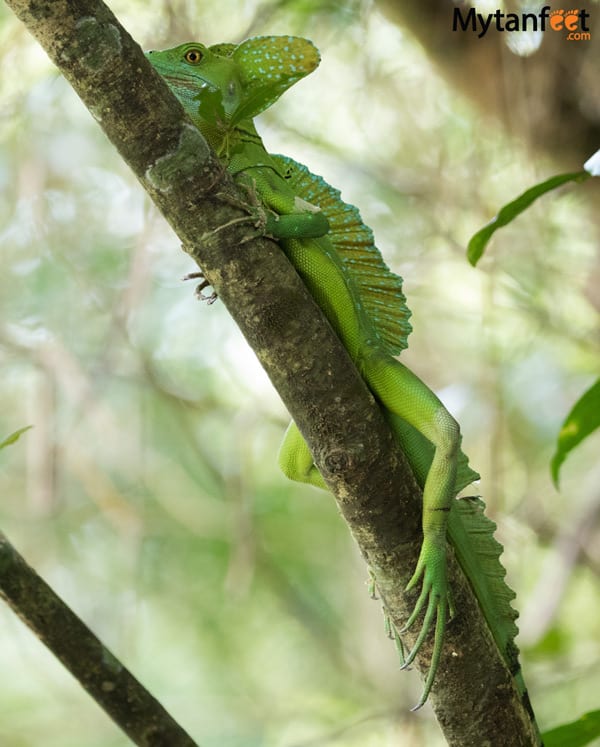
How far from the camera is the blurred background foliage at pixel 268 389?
433 centimetres

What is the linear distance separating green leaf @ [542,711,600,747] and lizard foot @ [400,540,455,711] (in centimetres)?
42

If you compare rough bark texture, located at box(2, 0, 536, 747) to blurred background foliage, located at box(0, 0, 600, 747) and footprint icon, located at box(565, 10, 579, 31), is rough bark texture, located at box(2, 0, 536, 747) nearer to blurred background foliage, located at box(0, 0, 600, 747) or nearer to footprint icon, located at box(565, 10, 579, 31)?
blurred background foliage, located at box(0, 0, 600, 747)

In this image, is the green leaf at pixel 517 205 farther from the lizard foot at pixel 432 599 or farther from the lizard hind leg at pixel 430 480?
the lizard foot at pixel 432 599

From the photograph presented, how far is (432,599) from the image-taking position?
5.63 feet

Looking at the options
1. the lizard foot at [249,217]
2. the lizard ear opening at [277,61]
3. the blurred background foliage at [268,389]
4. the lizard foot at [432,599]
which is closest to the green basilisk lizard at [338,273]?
the lizard ear opening at [277,61]

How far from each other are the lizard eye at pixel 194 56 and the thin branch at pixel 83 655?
129cm

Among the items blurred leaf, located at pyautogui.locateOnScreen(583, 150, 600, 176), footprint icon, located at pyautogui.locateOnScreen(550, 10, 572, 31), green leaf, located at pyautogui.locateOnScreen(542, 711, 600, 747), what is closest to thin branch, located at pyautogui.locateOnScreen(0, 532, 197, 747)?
green leaf, located at pyautogui.locateOnScreen(542, 711, 600, 747)

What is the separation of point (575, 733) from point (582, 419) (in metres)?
0.71

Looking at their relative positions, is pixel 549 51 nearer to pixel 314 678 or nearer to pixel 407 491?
pixel 407 491

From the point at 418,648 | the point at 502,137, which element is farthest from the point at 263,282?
the point at 502,137

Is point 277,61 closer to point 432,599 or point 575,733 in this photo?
point 432,599

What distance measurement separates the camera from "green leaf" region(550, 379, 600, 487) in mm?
1949

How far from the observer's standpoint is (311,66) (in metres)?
2.19

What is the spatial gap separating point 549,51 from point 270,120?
5.39 feet
